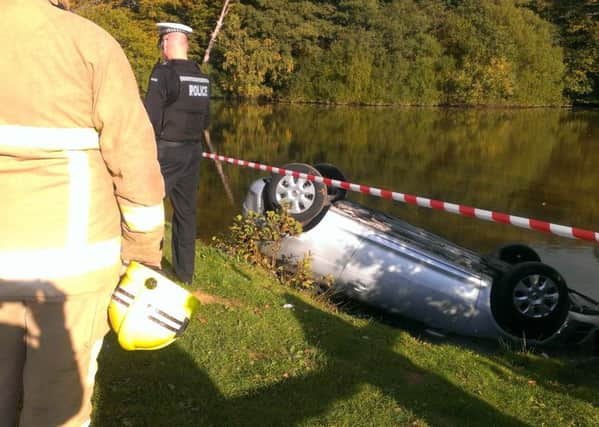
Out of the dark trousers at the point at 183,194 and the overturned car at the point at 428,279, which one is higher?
the dark trousers at the point at 183,194

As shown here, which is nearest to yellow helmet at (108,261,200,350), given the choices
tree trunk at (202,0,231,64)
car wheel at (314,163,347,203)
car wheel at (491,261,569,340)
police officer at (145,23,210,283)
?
police officer at (145,23,210,283)

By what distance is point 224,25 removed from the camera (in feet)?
145

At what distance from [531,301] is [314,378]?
283 cm

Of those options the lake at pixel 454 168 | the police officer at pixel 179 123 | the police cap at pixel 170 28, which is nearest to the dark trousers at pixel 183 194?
the police officer at pixel 179 123

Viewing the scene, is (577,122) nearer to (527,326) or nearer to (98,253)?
(527,326)

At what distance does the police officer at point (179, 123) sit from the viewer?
445cm

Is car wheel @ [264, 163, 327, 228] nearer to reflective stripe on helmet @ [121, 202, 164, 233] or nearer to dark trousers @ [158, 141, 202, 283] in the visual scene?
dark trousers @ [158, 141, 202, 283]

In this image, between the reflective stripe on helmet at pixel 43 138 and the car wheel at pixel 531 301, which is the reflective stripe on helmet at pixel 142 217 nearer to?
the reflective stripe on helmet at pixel 43 138

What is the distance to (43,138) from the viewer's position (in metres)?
1.65

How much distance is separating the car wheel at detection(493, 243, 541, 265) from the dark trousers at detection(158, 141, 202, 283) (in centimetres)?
393

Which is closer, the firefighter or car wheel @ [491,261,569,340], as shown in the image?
the firefighter

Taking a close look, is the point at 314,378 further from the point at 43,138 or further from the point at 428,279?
the point at 43,138

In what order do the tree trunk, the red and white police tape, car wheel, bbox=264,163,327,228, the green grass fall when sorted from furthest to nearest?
the tree trunk
car wheel, bbox=264,163,327,228
the red and white police tape
the green grass

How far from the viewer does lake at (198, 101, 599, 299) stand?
9.82 m
